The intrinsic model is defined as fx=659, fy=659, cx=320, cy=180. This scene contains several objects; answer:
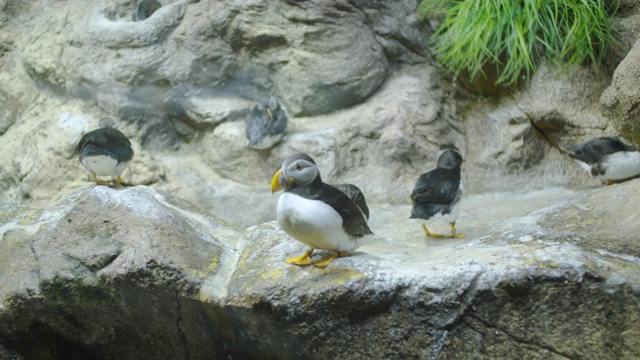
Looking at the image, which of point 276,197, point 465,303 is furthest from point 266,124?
point 465,303

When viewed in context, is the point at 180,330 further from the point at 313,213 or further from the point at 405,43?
the point at 405,43

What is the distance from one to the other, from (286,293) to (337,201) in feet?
1.76

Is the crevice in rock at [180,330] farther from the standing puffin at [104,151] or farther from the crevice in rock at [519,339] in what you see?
the standing puffin at [104,151]

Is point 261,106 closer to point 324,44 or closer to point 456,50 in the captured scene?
point 324,44

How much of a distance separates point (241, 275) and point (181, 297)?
0.34 metres

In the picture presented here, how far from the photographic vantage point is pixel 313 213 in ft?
10.7

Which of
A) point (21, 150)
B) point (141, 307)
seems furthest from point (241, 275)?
point (21, 150)

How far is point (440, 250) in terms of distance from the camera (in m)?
3.98

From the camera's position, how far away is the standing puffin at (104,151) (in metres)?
5.25

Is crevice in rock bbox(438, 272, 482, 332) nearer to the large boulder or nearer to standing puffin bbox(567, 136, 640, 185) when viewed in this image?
the large boulder

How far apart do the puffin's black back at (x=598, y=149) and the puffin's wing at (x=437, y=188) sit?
1693 mm

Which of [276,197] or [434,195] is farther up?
[434,195]

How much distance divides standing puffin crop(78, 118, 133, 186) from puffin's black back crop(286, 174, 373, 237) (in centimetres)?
244

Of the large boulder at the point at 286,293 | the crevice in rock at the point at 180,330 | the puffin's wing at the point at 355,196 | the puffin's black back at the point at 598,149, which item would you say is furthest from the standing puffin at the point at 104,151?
the puffin's black back at the point at 598,149
